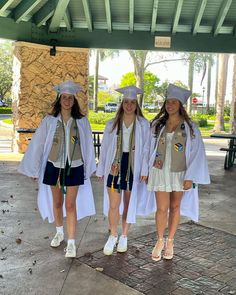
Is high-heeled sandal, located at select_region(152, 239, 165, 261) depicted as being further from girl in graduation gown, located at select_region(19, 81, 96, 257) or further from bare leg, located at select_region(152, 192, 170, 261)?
girl in graduation gown, located at select_region(19, 81, 96, 257)

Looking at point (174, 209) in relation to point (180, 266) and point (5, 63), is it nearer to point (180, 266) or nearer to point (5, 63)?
point (180, 266)

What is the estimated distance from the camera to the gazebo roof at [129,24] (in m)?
9.63

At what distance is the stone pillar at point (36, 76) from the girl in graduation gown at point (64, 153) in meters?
6.87

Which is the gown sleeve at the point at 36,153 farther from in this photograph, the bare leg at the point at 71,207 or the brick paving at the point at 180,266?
the brick paving at the point at 180,266

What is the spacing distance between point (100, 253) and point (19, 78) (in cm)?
755

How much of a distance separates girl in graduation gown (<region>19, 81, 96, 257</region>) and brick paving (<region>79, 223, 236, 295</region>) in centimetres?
54

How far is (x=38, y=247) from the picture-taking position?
446 cm

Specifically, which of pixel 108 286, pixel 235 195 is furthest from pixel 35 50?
pixel 108 286

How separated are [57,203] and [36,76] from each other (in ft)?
23.3

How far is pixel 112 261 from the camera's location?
162 inches

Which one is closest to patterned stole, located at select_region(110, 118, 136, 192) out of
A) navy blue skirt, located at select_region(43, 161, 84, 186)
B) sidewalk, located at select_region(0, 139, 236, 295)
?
navy blue skirt, located at select_region(43, 161, 84, 186)

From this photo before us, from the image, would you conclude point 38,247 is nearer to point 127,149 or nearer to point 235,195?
point 127,149

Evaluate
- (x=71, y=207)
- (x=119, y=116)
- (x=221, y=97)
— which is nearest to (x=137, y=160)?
(x=119, y=116)

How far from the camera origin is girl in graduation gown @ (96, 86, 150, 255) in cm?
413
